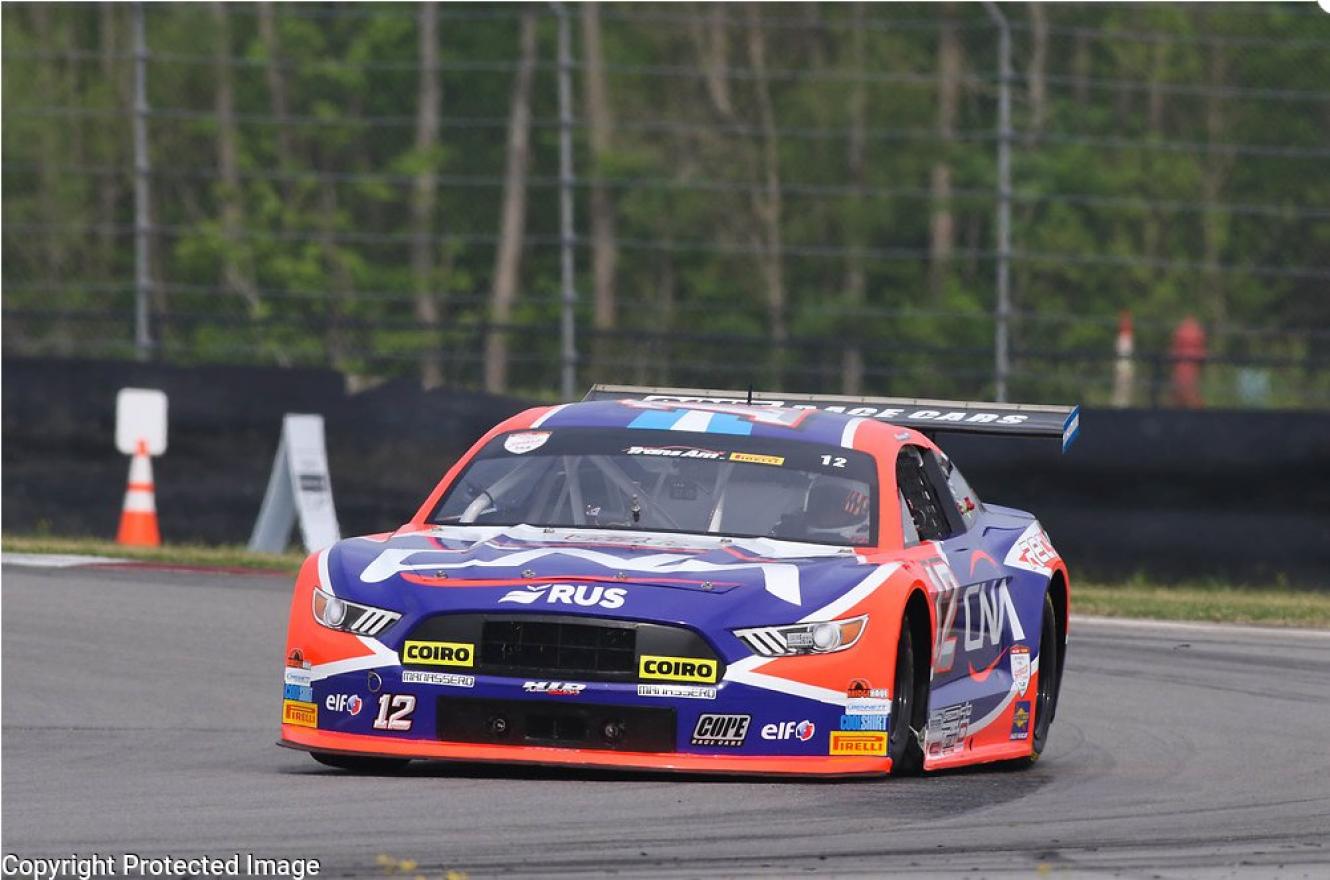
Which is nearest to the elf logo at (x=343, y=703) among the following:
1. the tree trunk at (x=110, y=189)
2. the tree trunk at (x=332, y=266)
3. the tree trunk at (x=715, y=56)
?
the tree trunk at (x=110, y=189)

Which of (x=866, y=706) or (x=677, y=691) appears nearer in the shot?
(x=677, y=691)

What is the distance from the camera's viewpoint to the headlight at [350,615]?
7.81 metres

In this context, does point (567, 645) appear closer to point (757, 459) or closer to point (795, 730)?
point (795, 730)

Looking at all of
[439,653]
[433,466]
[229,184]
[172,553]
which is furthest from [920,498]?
[229,184]

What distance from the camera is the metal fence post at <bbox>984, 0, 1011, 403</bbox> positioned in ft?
63.9

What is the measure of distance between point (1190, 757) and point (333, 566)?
3.24 m

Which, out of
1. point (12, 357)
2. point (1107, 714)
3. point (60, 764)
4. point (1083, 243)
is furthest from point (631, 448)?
point (1083, 243)

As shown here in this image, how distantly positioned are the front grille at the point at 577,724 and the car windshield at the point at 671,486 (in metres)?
1.15

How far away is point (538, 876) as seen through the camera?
5926 millimetres

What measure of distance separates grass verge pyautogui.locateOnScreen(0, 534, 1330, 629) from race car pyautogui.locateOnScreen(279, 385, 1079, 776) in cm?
583

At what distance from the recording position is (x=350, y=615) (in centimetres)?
789

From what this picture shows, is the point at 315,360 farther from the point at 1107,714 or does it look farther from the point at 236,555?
the point at 1107,714

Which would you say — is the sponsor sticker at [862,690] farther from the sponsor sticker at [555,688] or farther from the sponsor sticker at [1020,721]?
the sponsor sticker at [1020,721]

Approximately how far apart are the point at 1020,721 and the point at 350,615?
8.91 ft
